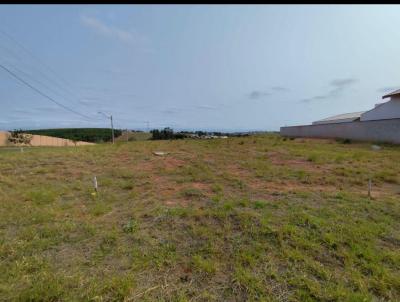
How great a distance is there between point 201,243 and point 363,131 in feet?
62.6

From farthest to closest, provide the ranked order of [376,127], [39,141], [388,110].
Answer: [39,141] < [388,110] < [376,127]

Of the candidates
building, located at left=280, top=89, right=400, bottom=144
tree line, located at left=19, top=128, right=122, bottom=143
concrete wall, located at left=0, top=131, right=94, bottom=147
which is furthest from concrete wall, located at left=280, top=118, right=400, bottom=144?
tree line, located at left=19, top=128, right=122, bottom=143

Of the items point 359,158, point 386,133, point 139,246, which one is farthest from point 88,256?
point 386,133

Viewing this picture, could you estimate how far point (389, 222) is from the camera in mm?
3201

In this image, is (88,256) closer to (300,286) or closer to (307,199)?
(300,286)

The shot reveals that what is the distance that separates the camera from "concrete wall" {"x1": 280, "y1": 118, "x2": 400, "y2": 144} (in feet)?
47.0

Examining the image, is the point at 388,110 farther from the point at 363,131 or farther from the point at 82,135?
the point at 82,135

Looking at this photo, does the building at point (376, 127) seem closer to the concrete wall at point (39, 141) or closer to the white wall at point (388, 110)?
the white wall at point (388, 110)

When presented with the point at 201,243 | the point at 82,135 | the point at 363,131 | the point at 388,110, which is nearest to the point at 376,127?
the point at 363,131

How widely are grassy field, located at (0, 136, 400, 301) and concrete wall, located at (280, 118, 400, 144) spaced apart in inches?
492

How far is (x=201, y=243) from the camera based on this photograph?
270cm

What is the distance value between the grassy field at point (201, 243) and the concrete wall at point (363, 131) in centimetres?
1249

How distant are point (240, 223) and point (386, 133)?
666 inches

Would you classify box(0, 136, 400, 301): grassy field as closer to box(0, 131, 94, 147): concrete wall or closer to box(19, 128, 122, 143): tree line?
box(0, 131, 94, 147): concrete wall
